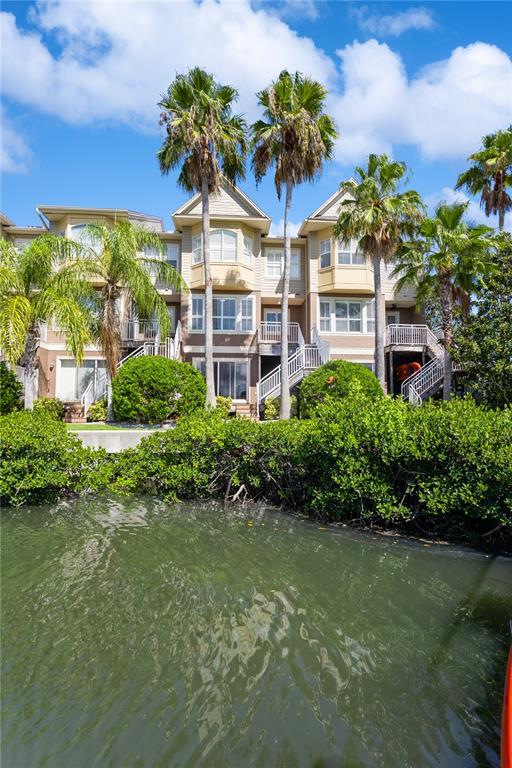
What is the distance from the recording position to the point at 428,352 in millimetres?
24703

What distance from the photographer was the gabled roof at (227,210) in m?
25.6

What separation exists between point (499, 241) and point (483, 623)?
17.6m

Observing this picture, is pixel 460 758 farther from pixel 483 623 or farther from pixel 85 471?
pixel 85 471

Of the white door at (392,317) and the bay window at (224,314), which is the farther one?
the white door at (392,317)

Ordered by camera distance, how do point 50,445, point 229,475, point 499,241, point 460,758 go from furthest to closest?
1. point 499,241
2. point 229,475
3. point 50,445
4. point 460,758

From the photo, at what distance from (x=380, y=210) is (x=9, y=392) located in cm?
1665

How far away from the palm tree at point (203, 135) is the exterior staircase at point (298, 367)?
349 centimetres

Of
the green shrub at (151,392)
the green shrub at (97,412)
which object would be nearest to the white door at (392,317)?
the green shrub at (151,392)

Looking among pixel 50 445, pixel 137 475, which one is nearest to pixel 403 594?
pixel 137 475

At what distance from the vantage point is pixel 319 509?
10.1m

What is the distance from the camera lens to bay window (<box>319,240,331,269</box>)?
26.2 meters

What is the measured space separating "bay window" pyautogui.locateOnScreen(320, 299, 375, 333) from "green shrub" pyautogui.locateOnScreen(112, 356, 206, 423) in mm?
10749

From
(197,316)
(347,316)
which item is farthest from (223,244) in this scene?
(347,316)

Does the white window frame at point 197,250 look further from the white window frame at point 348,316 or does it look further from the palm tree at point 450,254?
the palm tree at point 450,254
